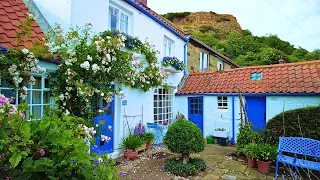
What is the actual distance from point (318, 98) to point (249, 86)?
2.68 m

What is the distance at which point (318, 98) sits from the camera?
815cm

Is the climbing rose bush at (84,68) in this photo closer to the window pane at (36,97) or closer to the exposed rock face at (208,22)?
the window pane at (36,97)

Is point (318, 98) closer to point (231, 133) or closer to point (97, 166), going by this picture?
point (231, 133)

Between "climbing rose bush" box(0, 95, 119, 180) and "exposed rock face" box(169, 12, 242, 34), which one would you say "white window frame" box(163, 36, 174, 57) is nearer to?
"climbing rose bush" box(0, 95, 119, 180)

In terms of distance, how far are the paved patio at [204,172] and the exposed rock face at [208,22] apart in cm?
4126

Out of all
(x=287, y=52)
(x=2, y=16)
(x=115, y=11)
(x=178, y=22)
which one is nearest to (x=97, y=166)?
(x=2, y=16)

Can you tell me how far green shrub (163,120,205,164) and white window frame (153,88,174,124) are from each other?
3861 millimetres

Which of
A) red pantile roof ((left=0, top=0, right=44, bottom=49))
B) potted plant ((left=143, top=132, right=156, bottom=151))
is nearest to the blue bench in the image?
potted plant ((left=143, top=132, right=156, bottom=151))

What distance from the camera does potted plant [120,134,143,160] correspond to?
23.6ft

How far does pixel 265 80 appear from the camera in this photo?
9.86 m

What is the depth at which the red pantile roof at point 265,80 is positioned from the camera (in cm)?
872

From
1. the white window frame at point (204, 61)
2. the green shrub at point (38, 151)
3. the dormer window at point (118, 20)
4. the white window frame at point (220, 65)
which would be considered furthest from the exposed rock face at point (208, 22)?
the green shrub at point (38, 151)

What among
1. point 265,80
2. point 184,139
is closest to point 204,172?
point 184,139

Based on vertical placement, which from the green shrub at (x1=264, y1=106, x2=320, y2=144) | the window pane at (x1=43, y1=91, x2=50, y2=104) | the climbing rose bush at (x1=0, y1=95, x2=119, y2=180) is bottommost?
the green shrub at (x1=264, y1=106, x2=320, y2=144)
